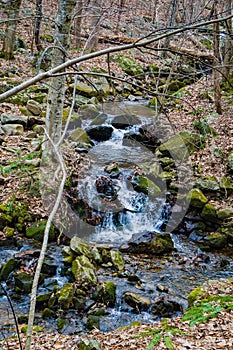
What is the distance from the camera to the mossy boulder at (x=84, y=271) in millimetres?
5957

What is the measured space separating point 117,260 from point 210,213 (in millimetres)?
2839

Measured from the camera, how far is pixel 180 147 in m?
10.0

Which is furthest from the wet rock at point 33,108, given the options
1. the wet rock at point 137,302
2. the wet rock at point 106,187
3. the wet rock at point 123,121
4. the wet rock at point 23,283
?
the wet rock at point 137,302

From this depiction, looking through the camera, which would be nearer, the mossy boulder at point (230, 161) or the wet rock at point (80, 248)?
the wet rock at point (80, 248)

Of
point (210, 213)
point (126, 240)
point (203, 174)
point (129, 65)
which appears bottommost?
point (126, 240)

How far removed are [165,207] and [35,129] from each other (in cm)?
450

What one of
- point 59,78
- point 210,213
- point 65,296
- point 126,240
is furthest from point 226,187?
point 65,296

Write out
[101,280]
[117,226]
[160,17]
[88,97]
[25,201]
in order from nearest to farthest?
[101,280]
[25,201]
[117,226]
[88,97]
[160,17]

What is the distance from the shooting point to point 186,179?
9305mm

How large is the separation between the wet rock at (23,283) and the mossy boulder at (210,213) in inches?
177

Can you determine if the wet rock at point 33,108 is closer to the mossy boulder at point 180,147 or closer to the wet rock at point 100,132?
the wet rock at point 100,132

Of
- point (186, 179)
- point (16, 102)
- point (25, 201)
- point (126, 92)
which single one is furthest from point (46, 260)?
point (126, 92)

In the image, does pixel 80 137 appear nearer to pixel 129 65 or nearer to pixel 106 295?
pixel 106 295

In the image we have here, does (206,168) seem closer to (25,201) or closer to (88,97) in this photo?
(25,201)
